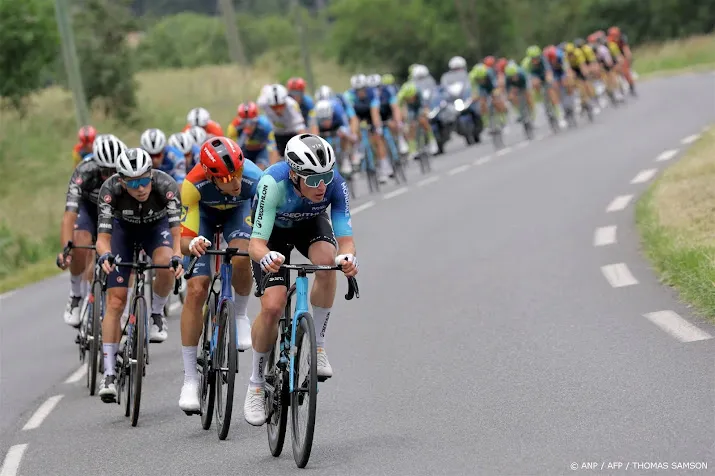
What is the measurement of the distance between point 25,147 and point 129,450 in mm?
30823

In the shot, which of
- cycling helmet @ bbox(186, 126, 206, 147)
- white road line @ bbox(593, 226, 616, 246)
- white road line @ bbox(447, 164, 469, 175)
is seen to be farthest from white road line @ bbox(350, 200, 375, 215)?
white road line @ bbox(593, 226, 616, 246)

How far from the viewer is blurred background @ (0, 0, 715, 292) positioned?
32900 mm

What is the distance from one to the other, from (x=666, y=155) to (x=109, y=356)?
44.3ft

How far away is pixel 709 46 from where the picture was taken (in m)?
63.3

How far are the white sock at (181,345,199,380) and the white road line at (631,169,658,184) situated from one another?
432 inches

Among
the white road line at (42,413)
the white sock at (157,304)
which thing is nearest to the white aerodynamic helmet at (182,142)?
the white sock at (157,304)

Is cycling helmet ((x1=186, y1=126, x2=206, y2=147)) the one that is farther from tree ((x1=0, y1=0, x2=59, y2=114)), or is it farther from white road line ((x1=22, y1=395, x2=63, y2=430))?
tree ((x1=0, y1=0, x2=59, y2=114))

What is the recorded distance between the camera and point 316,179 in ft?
25.3

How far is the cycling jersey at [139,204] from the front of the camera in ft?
34.0

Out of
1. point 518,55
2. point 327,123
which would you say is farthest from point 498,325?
point 518,55

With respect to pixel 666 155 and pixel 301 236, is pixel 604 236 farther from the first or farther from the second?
pixel 666 155

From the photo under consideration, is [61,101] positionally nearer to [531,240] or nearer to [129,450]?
[531,240]

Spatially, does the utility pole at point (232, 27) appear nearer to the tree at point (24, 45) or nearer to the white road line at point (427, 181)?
the tree at point (24, 45)

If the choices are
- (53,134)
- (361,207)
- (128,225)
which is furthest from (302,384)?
(53,134)
